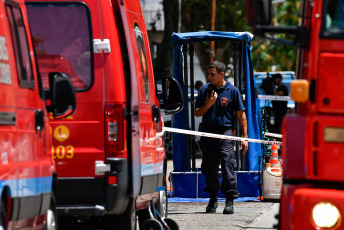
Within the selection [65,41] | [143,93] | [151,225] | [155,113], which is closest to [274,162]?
[155,113]

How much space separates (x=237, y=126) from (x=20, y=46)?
7.39 m

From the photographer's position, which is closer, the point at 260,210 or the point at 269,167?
the point at 260,210

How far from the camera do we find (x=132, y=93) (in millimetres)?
8562

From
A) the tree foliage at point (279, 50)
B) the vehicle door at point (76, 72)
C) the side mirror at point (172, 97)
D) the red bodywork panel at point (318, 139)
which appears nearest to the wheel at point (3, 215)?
the red bodywork panel at point (318, 139)

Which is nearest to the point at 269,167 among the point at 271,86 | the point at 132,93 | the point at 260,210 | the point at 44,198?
the point at 260,210

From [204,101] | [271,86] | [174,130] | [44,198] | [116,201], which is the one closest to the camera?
[44,198]

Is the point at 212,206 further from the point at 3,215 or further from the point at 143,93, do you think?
the point at 3,215

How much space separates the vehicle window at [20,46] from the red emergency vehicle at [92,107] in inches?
51.7

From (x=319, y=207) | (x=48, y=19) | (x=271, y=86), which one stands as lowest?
(x=271, y=86)

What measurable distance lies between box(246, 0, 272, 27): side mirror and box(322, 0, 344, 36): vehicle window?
1.22 feet

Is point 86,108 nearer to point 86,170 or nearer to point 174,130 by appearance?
point 86,170

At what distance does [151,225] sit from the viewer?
29.8ft

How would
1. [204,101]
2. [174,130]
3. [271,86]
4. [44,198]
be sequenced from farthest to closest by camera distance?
[271,86]
[174,130]
[204,101]
[44,198]

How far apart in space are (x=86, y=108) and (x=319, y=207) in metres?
2.80
